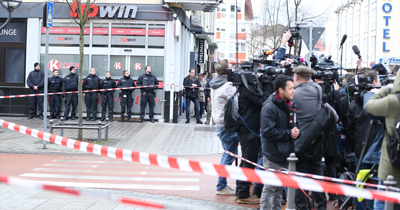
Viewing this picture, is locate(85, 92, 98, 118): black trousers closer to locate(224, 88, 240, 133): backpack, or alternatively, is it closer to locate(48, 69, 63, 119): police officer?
locate(48, 69, 63, 119): police officer

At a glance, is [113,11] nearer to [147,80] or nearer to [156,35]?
[156,35]

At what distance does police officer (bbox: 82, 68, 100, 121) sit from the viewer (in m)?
17.5

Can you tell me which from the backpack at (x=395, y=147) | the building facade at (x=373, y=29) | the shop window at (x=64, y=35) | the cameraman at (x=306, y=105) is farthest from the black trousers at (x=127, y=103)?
the building facade at (x=373, y=29)

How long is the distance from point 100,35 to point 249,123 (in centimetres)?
1216

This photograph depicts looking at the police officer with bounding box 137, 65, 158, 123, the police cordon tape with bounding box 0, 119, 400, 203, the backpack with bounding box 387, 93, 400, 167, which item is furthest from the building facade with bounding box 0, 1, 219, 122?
the backpack with bounding box 387, 93, 400, 167

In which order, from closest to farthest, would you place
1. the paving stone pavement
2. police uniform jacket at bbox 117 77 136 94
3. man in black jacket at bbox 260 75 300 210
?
1. man in black jacket at bbox 260 75 300 210
2. the paving stone pavement
3. police uniform jacket at bbox 117 77 136 94

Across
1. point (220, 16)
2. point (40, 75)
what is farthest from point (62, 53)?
point (220, 16)

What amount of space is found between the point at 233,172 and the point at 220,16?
294 ft

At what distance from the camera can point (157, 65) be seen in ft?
60.0

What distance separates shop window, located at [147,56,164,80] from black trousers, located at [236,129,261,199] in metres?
11.2

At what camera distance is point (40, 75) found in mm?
17844

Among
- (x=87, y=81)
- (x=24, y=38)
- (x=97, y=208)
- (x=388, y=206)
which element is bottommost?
(x=97, y=208)

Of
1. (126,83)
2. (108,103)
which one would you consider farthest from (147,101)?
(108,103)

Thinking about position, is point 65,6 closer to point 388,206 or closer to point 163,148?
point 163,148
